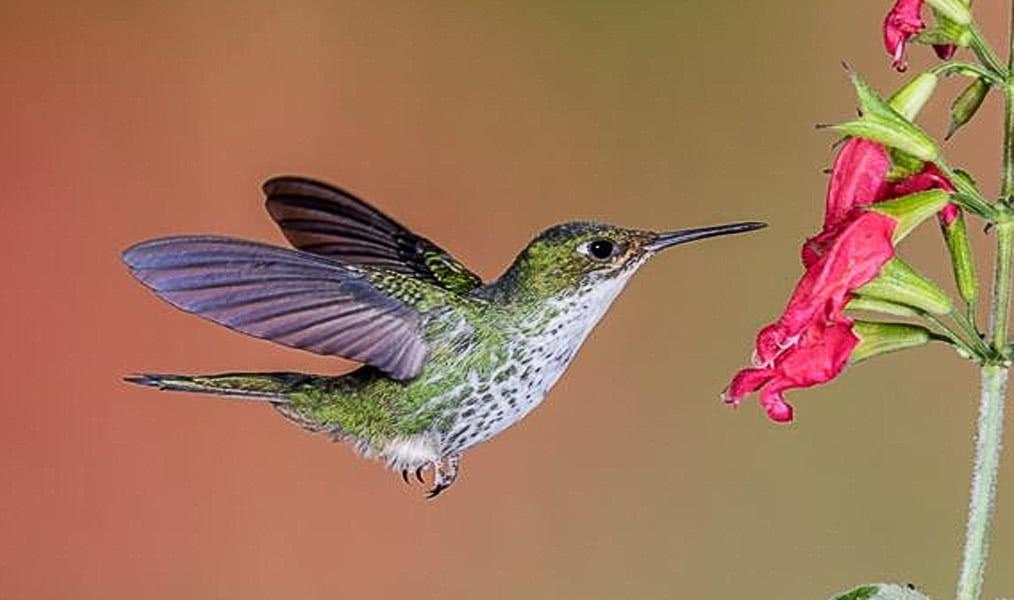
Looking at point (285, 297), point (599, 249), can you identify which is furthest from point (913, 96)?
point (285, 297)

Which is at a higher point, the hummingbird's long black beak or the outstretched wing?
the hummingbird's long black beak

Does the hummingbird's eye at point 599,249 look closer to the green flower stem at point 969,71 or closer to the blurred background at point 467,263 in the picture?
the green flower stem at point 969,71

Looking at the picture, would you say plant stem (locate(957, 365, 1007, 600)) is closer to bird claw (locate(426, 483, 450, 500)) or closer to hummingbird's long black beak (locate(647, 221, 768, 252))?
hummingbird's long black beak (locate(647, 221, 768, 252))

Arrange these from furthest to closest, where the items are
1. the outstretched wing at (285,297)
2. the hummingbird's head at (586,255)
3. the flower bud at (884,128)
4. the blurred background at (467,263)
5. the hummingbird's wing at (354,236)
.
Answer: the blurred background at (467,263)
the hummingbird's wing at (354,236)
the hummingbird's head at (586,255)
the outstretched wing at (285,297)
the flower bud at (884,128)

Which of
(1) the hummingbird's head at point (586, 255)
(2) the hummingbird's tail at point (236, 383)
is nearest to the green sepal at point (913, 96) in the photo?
(1) the hummingbird's head at point (586, 255)

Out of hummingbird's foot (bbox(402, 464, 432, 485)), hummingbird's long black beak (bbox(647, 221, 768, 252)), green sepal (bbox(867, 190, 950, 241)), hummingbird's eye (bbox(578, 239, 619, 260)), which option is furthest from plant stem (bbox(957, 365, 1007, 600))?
hummingbird's foot (bbox(402, 464, 432, 485))
